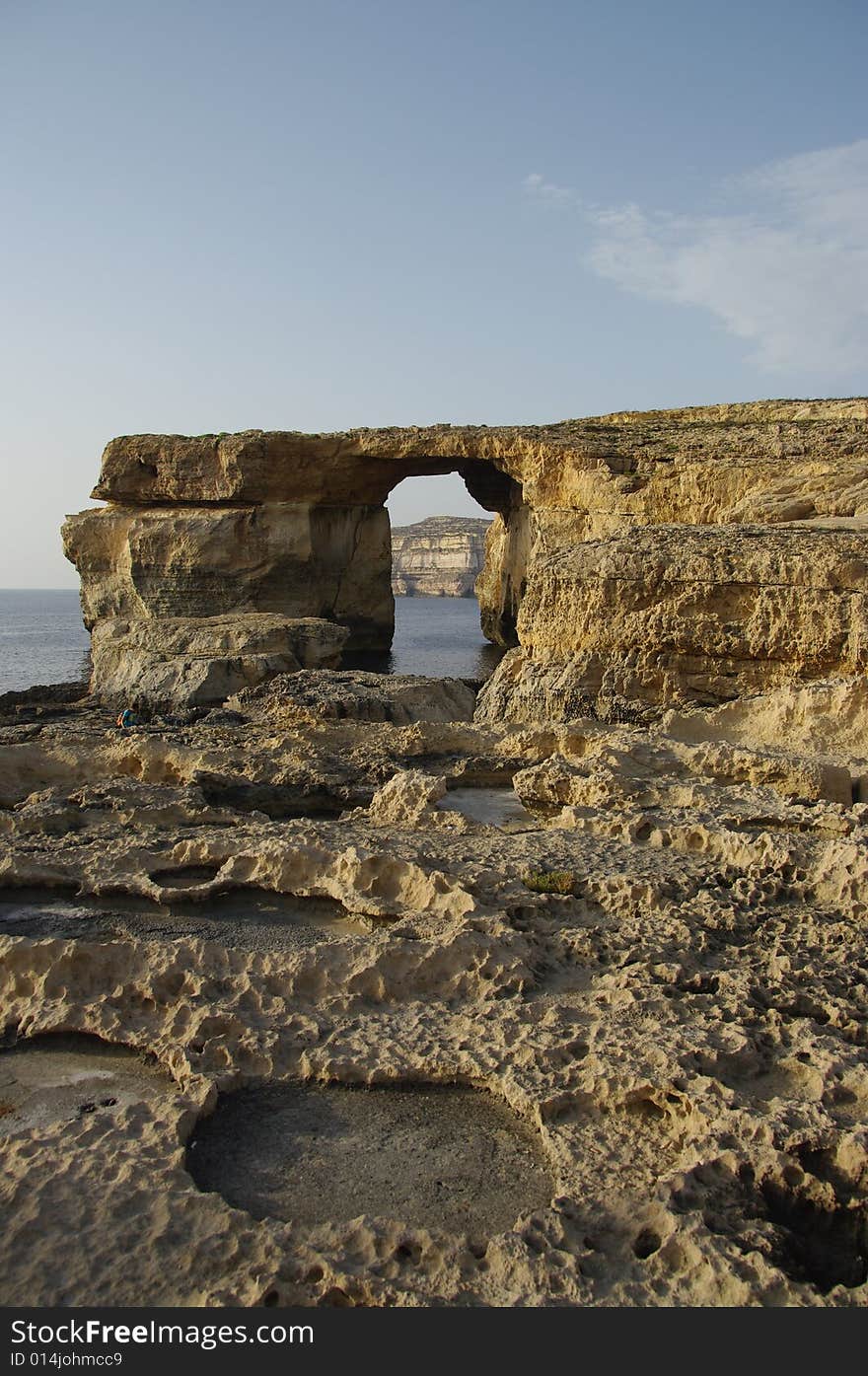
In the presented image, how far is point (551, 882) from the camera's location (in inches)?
251

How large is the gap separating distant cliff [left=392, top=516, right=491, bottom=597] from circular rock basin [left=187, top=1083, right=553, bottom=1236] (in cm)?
10398

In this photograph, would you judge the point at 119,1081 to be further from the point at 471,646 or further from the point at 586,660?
the point at 471,646

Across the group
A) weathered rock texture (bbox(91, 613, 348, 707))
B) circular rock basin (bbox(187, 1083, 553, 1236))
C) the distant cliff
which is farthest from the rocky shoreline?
the distant cliff

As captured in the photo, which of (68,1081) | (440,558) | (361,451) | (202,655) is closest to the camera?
(68,1081)

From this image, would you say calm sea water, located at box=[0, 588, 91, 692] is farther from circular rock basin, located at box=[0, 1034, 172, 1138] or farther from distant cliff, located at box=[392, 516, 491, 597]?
distant cliff, located at box=[392, 516, 491, 597]

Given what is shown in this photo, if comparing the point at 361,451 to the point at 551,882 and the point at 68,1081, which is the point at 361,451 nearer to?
the point at 551,882

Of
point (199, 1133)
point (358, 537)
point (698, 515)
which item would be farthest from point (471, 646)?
point (199, 1133)

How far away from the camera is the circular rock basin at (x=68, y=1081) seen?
13.9 feet

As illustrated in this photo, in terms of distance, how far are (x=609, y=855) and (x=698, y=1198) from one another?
10.9 ft

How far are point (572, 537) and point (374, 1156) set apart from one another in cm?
2282

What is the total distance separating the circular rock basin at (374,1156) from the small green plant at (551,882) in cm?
199

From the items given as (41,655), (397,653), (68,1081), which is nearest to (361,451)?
(397,653)

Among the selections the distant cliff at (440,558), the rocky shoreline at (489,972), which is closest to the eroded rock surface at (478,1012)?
the rocky shoreline at (489,972)

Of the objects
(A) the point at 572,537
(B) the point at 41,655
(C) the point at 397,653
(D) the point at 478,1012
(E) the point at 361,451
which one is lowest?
(B) the point at 41,655
